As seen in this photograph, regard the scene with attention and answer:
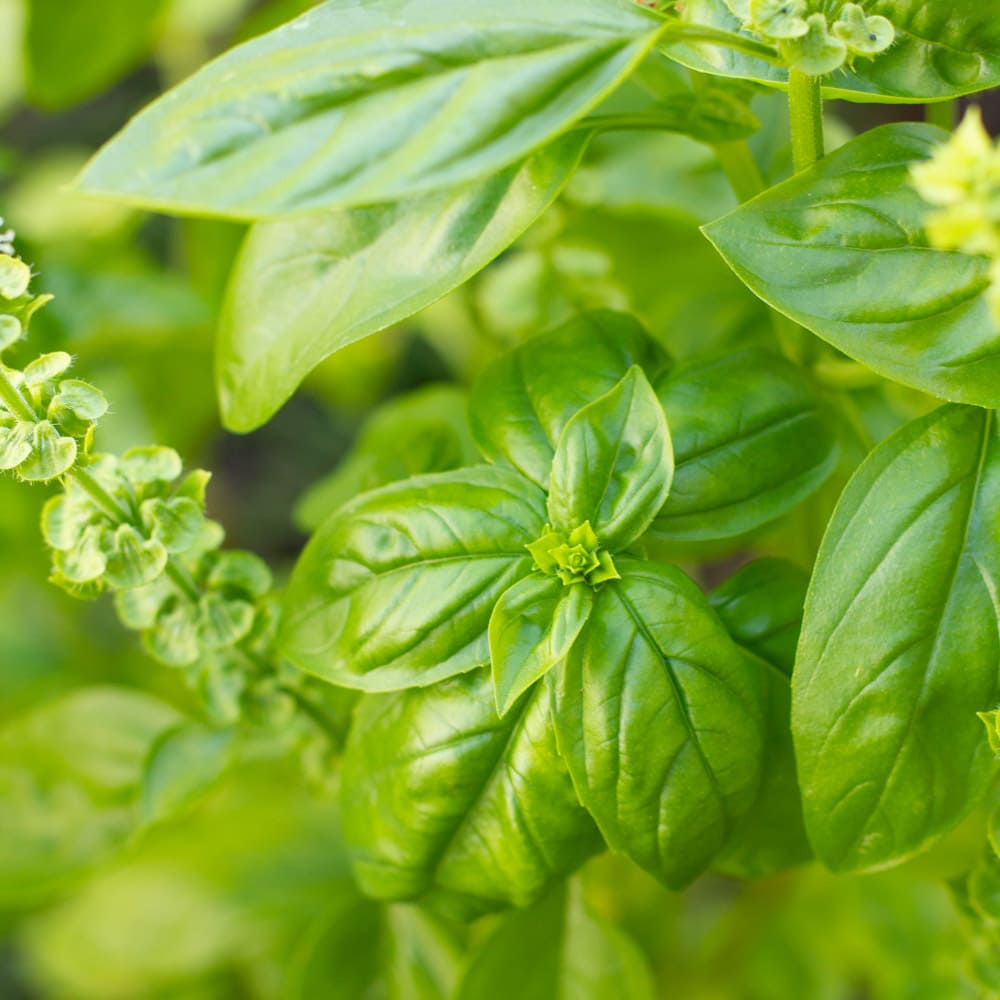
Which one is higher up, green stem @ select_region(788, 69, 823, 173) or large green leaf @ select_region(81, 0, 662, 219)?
large green leaf @ select_region(81, 0, 662, 219)

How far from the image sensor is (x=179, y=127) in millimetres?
475

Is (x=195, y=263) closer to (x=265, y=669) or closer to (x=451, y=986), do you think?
(x=265, y=669)

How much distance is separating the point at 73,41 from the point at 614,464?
30.5 inches

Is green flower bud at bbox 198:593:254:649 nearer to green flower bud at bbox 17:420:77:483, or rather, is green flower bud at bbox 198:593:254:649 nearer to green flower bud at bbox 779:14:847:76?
green flower bud at bbox 17:420:77:483

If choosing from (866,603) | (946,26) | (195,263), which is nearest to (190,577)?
(866,603)

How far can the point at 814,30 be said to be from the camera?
0.52 metres

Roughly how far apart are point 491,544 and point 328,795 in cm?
33

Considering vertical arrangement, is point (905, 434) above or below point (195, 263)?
above

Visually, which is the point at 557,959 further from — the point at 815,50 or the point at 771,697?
the point at 815,50

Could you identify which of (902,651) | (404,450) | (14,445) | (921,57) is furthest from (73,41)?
(902,651)

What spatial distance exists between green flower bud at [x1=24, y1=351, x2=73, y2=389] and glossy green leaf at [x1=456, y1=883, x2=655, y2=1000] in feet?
1.54

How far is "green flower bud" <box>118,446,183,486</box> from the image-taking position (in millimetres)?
619

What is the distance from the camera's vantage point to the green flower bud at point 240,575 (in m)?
0.68

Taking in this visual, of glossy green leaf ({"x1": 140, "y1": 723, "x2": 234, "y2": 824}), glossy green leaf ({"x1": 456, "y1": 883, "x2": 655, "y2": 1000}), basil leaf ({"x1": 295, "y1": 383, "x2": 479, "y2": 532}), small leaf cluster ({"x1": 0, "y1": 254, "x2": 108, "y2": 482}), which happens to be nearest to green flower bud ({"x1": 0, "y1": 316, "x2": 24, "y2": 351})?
small leaf cluster ({"x1": 0, "y1": 254, "x2": 108, "y2": 482})
